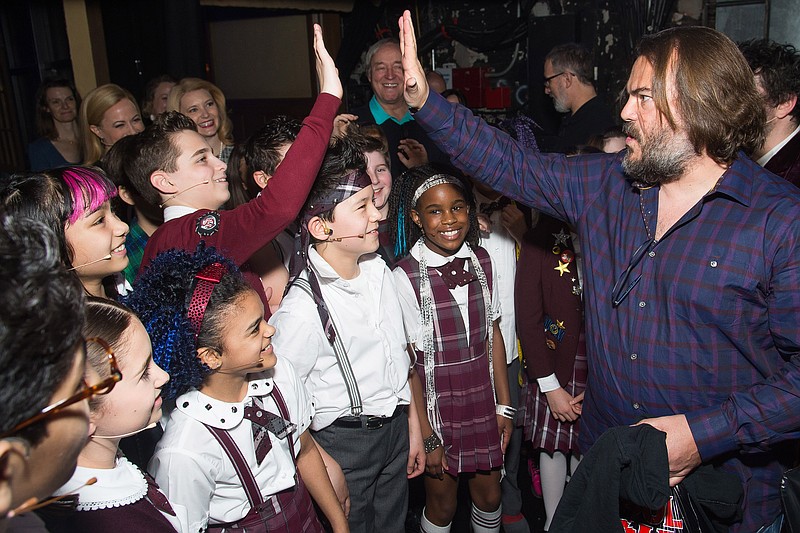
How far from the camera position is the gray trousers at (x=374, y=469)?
2131mm

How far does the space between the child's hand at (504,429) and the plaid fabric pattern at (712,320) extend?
656mm

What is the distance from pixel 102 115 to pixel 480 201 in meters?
2.18

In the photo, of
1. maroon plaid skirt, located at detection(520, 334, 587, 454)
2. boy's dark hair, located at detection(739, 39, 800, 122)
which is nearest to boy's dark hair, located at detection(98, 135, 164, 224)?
maroon plaid skirt, located at detection(520, 334, 587, 454)

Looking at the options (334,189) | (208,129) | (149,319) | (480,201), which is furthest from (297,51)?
(149,319)

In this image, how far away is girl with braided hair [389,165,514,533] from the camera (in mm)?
2455

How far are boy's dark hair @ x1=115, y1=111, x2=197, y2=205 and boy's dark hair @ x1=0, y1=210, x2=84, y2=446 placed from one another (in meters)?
1.55

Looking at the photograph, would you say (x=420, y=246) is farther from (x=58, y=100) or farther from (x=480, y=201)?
(x=58, y=100)

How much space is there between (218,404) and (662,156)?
1.36 m

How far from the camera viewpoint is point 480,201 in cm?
296

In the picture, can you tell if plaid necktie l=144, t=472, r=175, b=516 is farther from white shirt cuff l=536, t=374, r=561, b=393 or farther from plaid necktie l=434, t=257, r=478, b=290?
white shirt cuff l=536, t=374, r=561, b=393

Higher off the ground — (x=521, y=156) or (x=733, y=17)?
(x=733, y=17)

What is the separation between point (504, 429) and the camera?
103 inches

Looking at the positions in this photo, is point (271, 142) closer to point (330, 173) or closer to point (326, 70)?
point (330, 173)

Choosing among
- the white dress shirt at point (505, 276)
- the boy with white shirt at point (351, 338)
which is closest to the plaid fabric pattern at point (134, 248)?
the boy with white shirt at point (351, 338)
